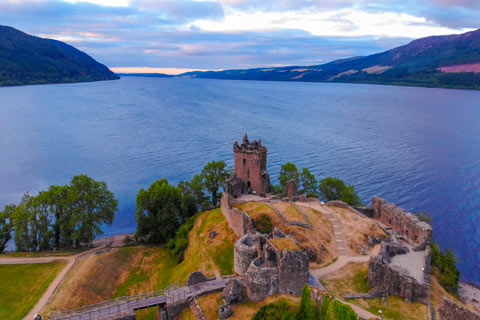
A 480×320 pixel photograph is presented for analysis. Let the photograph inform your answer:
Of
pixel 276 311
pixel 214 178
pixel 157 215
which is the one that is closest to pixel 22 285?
pixel 157 215

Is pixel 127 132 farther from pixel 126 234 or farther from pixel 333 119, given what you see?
pixel 333 119

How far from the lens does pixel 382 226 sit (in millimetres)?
52594

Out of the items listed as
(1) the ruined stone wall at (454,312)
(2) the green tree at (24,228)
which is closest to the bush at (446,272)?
(1) the ruined stone wall at (454,312)

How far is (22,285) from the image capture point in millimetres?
42406

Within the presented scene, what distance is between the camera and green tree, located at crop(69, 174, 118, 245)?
55656mm

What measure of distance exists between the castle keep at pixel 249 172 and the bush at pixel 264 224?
13.1 meters

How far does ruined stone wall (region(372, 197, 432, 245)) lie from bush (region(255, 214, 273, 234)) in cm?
1845

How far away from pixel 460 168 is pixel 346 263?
80621 millimetres

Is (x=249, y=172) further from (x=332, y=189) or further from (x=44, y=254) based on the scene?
(x=44, y=254)

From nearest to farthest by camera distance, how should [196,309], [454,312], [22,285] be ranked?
[454,312], [196,309], [22,285]

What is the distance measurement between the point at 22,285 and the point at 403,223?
1933 inches

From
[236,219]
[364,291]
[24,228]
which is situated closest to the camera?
[364,291]

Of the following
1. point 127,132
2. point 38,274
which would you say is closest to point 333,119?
point 127,132

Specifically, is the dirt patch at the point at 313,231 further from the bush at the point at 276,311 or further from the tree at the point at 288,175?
the tree at the point at 288,175
